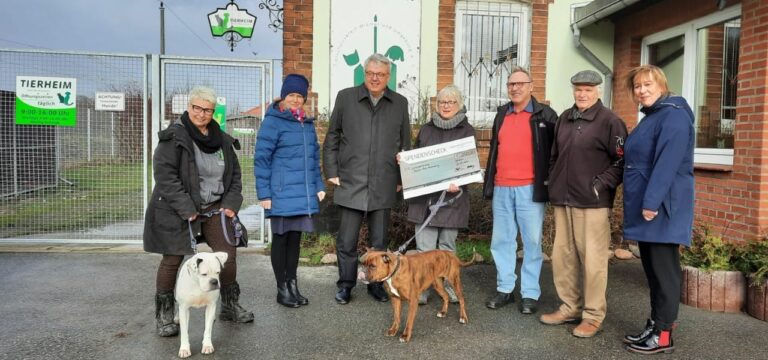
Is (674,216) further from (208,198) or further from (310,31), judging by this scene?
(310,31)

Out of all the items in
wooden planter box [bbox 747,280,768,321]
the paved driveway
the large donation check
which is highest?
the large donation check

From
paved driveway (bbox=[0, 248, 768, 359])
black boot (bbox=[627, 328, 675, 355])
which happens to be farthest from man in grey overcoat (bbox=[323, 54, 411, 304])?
black boot (bbox=[627, 328, 675, 355])

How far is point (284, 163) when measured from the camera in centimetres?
460

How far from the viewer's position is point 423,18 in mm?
7754

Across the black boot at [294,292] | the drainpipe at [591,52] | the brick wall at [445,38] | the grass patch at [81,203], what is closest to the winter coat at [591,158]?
the black boot at [294,292]

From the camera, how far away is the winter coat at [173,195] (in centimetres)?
382

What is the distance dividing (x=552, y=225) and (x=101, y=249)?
18.5 feet

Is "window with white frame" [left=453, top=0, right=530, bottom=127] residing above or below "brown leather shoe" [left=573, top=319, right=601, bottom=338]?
above

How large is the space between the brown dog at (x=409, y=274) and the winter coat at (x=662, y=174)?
1.36 metres

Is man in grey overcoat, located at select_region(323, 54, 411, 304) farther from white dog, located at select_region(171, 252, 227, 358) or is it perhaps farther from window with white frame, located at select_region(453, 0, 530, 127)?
window with white frame, located at select_region(453, 0, 530, 127)

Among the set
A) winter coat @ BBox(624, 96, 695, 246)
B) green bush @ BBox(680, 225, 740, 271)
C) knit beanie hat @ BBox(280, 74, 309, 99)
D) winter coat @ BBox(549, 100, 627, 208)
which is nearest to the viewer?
winter coat @ BBox(624, 96, 695, 246)

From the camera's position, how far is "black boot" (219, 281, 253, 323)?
14.4 ft

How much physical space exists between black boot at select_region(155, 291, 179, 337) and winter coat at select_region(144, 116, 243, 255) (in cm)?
36

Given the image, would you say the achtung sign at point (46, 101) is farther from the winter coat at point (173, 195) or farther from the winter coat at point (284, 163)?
the winter coat at point (173, 195)
